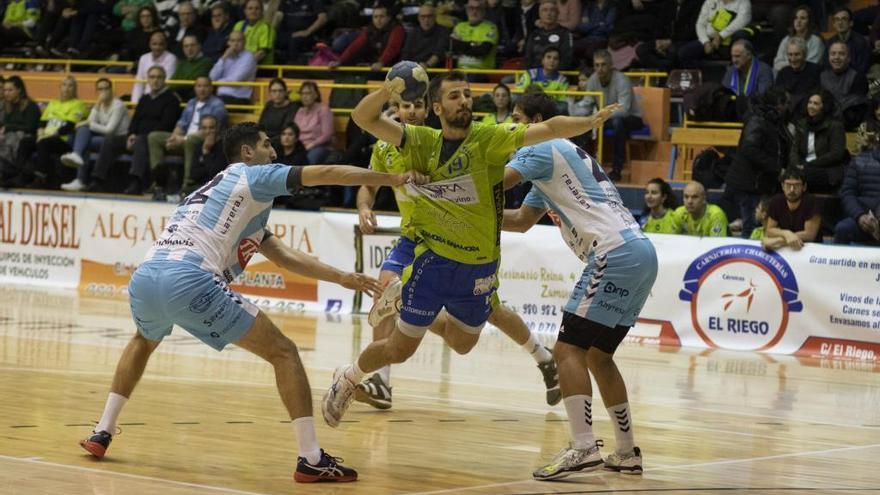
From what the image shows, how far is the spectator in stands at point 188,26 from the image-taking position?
24.8 metres

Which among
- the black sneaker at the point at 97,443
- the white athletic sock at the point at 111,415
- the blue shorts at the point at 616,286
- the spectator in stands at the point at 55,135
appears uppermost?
the blue shorts at the point at 616,286

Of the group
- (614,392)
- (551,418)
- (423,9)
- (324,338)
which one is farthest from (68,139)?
(614,392)

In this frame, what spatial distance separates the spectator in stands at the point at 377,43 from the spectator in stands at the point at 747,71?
5.84m

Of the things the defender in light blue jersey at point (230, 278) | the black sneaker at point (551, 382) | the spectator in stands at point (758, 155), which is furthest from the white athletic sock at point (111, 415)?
the spectator in stands at point (758, 155)

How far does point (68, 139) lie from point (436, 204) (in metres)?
16.5

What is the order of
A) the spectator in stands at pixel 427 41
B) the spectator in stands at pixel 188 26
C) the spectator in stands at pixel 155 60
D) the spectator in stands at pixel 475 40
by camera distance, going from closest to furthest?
the spectator in stands at pixel 475 40 → the spectator in stands at pixel 427 41 → the spectator in stands at pixel 155 60 → the spectator in stands at pixel 188 26

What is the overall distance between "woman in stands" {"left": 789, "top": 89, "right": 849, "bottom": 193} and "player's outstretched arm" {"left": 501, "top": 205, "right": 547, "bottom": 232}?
855cm

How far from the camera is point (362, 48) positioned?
23.2m

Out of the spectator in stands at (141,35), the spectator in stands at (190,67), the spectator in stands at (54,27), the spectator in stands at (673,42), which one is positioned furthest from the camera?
the spectator in stands at (54,27)

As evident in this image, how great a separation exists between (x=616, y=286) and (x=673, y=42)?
42.9 feet

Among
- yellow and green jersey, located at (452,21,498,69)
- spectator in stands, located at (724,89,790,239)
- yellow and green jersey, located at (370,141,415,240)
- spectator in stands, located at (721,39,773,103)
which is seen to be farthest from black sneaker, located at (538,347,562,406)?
yellow and green jersey, located at (452,21,498,69)

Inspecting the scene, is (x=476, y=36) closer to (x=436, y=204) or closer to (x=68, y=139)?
(x=68, y=139)

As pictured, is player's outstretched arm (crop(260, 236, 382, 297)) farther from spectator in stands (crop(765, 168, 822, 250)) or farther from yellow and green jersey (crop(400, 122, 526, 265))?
spectator in stands (crop(765, 168, 822, 250))

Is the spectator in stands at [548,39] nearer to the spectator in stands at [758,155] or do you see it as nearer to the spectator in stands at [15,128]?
the spectator in stands at [758,155]
